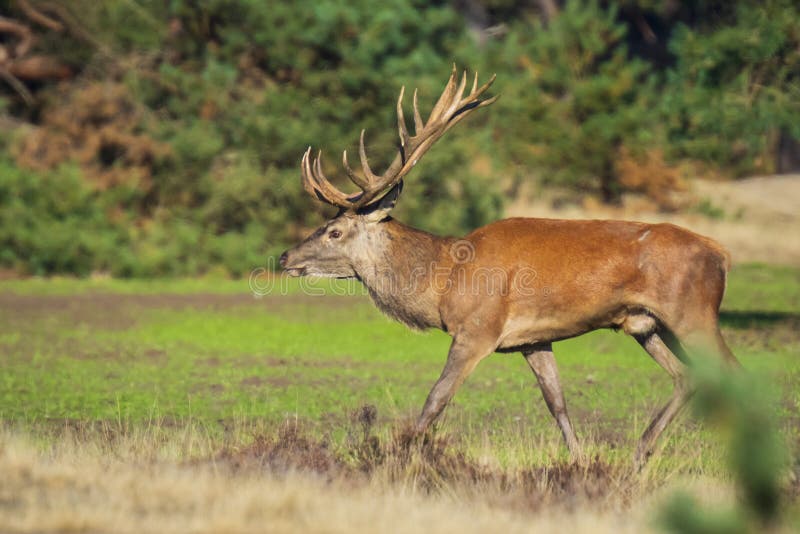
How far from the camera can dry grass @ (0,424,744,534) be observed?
242 inches

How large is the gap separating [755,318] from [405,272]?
10.3m

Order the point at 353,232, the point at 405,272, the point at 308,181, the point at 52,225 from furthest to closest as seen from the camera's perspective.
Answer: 1. the point at 52,225
2. the point at 308,181
3. the point at 353,232
4. the point at 405,272

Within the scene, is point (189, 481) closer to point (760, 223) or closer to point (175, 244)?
point (175, 244)

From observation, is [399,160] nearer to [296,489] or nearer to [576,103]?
[296,489]

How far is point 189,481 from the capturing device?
7.02 meters

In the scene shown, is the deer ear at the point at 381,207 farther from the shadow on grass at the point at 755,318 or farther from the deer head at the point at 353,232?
the shadow on grass at the point at 755,318

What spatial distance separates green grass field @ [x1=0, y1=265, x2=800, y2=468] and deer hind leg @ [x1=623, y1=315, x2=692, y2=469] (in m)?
0.26

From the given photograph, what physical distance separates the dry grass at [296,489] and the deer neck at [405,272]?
1272 mm

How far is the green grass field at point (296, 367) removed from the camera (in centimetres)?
1091

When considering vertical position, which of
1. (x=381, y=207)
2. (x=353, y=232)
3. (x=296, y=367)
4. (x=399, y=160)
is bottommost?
(x=296, y=367)

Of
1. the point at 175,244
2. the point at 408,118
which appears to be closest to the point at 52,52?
the point at 175,244

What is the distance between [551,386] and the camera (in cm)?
959

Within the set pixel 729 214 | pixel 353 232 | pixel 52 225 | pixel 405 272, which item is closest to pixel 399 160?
pixel 353 232

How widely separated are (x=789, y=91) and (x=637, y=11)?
2595 centimetres
